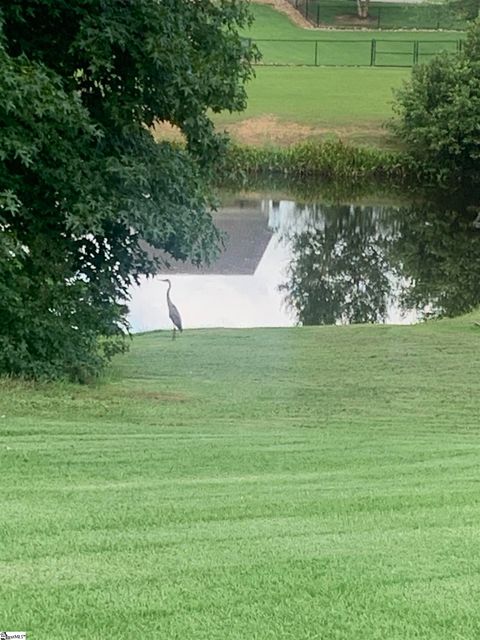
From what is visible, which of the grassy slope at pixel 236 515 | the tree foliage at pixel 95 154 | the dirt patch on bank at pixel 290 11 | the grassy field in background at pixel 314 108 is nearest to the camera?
the grassy slope at pixel 236 515

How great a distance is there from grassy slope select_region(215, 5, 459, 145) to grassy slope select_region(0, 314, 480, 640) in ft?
100

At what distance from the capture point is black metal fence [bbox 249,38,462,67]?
58938 millimetres

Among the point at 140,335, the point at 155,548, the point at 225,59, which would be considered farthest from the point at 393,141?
the point at 155,548

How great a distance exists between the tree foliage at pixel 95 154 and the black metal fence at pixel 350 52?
46364mm

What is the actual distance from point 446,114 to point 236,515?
34.6 metres

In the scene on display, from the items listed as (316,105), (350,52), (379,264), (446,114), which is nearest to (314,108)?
(316,105)

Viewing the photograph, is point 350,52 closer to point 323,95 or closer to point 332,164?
point 323,95

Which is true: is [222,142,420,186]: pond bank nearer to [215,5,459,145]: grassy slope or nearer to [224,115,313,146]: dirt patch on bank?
[224,115,313,146]: dirt patch on bank

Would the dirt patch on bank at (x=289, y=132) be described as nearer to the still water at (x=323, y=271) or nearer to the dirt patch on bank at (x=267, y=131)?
the dirt patch on bank at (x=267, y=131)

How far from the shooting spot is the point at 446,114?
38.3m

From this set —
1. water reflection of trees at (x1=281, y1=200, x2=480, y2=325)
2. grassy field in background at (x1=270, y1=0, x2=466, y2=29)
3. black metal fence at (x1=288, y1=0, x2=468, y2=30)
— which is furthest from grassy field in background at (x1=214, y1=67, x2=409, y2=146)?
black metal fence at (x1=288, y1=0, x2=468, y2=30)

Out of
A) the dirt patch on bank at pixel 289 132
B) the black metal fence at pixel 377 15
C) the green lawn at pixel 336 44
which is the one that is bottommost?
the dirt patch on bank at pixel 289 132

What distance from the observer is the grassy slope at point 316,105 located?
4159 cm

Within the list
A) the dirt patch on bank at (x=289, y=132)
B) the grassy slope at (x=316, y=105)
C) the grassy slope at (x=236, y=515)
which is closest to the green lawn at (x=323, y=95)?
the grassy slope at (x=316, y=105)
